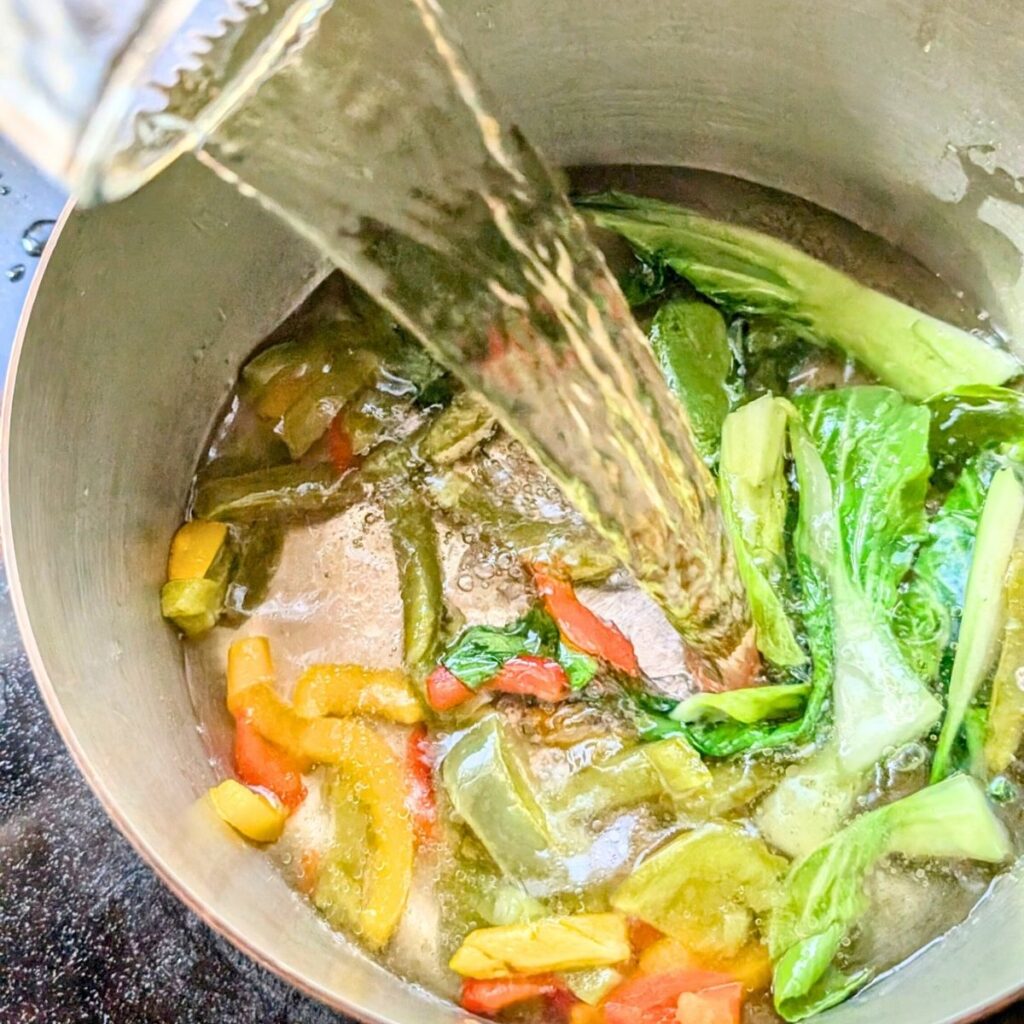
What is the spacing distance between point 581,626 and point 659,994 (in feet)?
1.25

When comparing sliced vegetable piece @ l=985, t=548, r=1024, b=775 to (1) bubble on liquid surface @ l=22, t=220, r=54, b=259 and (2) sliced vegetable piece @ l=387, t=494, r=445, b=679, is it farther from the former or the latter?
(1) bubble on liquid surface @ l=22, t=220, r=54, b=259

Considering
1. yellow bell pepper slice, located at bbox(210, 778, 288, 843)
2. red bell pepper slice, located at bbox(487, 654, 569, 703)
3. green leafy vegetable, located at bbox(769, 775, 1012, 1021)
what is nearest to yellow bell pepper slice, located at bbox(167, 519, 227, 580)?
yellow bell pepper slice, located at bbox(210, 778, 288, 843)

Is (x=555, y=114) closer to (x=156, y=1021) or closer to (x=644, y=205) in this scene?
(x=644, y=205)

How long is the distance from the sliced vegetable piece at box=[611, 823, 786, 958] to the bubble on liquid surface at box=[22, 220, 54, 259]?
999 mm

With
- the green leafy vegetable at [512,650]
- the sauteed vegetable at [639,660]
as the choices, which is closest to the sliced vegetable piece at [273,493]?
the sauteed vegetable at [639,660]

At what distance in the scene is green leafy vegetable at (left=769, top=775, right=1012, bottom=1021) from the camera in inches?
41.2

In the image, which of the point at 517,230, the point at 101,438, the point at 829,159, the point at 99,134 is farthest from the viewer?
the point at 829,159

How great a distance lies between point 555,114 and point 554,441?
49 centimetres

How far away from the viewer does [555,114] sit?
138 centimetres

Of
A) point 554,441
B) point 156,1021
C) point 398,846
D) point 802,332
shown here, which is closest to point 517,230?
point 554,441

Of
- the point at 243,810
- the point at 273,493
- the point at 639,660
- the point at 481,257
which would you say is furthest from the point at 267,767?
the point at 481,257

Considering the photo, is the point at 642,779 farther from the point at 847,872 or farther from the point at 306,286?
the point at 306,286

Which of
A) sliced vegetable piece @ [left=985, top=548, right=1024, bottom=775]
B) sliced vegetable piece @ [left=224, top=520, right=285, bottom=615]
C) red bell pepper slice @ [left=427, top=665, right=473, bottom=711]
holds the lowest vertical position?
sliced vegetable piece @ [left=985, top=548, right=1024, bottom=775]

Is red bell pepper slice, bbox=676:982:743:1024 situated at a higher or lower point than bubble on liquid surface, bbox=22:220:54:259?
lower
